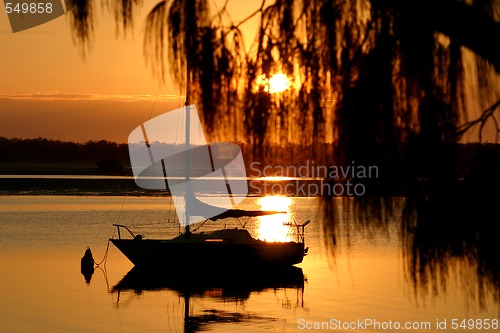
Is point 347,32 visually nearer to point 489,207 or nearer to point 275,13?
point 275,13

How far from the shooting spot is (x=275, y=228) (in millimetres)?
110250

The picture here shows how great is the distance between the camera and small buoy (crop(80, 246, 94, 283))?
58438 mm

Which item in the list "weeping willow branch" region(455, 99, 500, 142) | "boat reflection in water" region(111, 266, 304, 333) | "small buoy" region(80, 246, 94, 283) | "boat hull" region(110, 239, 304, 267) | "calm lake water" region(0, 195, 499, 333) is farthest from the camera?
"small buoy" region(80, 246, 94, 283)

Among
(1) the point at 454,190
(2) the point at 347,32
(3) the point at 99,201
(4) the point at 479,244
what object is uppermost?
(2) the point at 347,32

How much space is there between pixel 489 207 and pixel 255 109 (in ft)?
3.88

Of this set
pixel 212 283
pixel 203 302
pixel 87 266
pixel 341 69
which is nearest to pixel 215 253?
pixel 203 302

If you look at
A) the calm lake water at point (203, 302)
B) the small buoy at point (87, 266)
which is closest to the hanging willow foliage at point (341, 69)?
the calm lake water at point (203, 302)

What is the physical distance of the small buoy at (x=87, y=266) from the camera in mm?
58438

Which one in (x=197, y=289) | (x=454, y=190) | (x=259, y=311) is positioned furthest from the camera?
(x=197, y=289)

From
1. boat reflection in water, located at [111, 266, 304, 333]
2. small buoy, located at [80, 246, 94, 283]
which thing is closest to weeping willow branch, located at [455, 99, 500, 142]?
boat reflection in water, located at [111, 266, 304, 333]

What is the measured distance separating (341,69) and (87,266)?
55923 millimetres

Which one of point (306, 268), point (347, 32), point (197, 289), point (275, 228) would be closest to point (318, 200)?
point (347, 32)

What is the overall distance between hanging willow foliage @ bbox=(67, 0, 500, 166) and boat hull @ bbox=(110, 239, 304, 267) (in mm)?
45544

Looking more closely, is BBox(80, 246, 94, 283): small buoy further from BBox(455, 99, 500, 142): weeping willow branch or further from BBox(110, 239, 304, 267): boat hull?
BBox(455, 99, 500, 142): weeping willow branch
